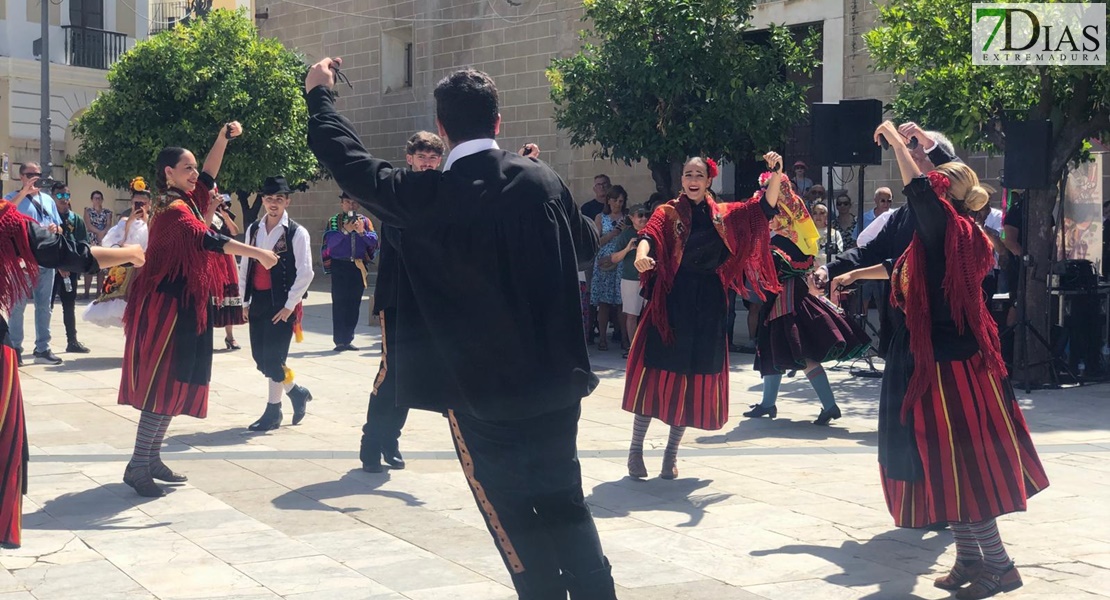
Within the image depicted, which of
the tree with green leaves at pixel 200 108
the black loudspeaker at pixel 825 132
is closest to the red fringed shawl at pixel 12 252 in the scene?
the black loudspeaker at pixel 825 132

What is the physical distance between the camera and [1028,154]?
10492mm

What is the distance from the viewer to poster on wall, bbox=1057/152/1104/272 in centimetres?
1184

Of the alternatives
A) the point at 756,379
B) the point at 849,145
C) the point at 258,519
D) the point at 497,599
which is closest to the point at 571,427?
the point at 497,599

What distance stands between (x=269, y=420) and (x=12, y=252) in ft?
14.0

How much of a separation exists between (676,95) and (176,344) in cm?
930

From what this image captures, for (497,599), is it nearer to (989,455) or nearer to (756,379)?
(989,455)

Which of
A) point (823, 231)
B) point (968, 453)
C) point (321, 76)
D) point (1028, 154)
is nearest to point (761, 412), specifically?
point (1028, 154)

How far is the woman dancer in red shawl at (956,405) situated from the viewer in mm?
4855

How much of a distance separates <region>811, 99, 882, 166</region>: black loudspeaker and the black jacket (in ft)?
29.4

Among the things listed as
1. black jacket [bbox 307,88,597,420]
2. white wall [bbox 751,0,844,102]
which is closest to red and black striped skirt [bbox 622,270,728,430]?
black jacket [bbox 307,88,597,420]

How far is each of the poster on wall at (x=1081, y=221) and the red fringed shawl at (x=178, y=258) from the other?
8219mm

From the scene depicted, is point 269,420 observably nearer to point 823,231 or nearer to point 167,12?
point 823,231

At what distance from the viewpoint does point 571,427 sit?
3.77 meters

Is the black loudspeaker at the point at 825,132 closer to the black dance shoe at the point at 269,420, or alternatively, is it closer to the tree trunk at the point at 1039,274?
the tree trunk at the point at 1039,274
